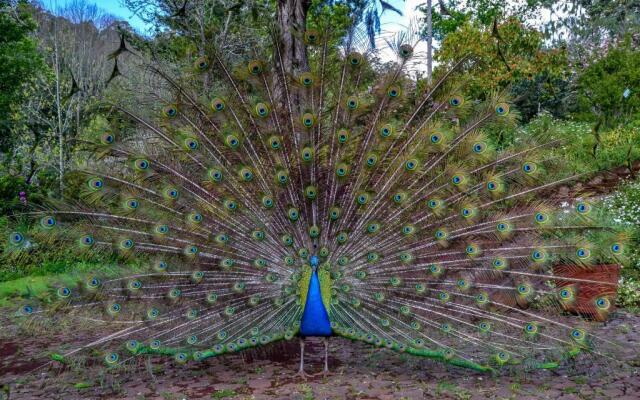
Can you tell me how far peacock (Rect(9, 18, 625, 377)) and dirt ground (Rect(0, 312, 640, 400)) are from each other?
0.33 meters

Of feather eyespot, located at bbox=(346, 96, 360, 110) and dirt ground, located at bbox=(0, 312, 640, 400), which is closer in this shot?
dirt ground, located at bbox=(0, 312, 640, 400)

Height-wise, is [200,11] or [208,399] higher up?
[200,11]

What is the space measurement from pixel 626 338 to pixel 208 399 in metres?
4.66

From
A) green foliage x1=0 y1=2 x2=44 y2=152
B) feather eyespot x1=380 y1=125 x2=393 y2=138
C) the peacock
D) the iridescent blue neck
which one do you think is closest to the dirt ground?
the peacock

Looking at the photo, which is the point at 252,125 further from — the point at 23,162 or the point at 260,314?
the point at 23,162

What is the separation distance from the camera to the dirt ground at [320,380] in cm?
547

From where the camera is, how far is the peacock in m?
5.63

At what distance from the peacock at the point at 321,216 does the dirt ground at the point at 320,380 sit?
33 cm

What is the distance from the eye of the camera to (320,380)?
5.84m

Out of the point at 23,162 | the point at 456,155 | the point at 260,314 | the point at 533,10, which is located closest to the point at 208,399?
the point at 260,314

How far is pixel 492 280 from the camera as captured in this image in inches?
224

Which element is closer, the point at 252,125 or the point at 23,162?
the point at 252,125

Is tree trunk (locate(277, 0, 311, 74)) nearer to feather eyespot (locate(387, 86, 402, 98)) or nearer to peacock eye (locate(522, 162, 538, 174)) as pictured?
feather eyespot (locate(387, 86, 402, 98))

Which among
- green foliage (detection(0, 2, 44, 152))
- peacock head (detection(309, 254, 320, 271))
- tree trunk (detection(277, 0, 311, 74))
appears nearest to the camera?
peacock head (detection(309, 254, 320, 271))
